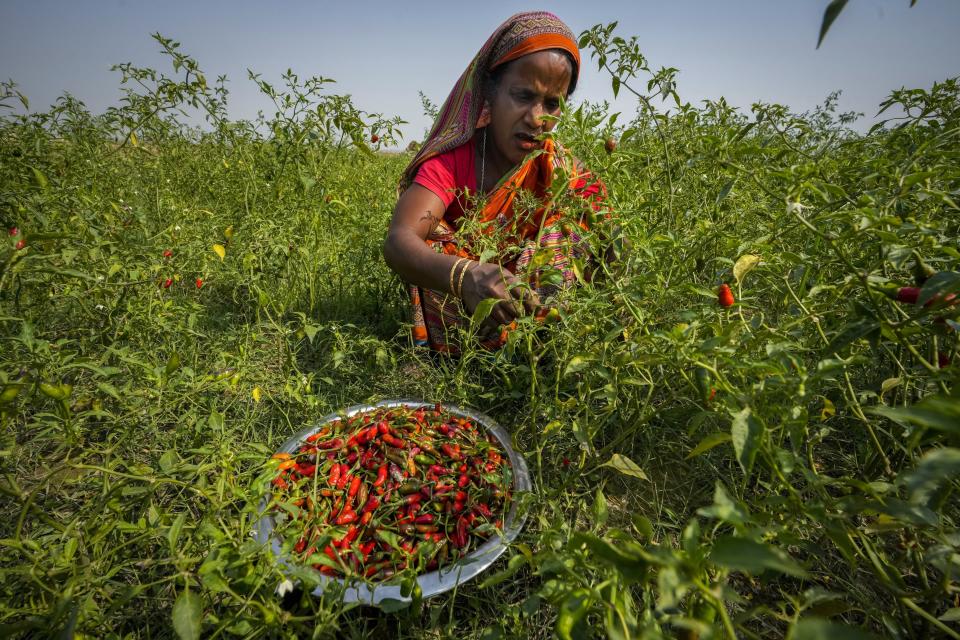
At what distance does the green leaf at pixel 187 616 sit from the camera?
0.64 metres

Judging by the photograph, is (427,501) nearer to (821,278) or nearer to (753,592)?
(753,592)

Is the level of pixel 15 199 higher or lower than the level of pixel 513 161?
lower

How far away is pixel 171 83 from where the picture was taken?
191cm

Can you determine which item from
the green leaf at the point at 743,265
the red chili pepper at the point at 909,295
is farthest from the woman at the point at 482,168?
the red chili pepper at the point at 909,295

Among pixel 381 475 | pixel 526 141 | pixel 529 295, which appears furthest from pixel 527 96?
pixel 381 475

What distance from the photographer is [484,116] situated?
2.24 metres

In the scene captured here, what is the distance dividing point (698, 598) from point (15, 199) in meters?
2.31

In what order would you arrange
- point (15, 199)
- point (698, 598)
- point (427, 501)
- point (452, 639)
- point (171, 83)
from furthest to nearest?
point (171, 83) → point (15, 199) → point (427, 501) → point (452, 639) → point (698, 598)

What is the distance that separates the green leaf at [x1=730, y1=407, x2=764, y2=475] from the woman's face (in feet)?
5.47

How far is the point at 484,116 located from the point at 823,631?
229 cm

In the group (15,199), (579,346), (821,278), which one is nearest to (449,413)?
(579,346)

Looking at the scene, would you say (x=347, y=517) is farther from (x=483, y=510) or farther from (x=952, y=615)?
(x=952, y=615)

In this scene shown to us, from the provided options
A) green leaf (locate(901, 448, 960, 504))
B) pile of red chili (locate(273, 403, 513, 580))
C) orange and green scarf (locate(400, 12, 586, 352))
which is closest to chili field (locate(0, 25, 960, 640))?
green leaf (locate(901, 448, 960, 504))

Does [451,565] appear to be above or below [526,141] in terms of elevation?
below
